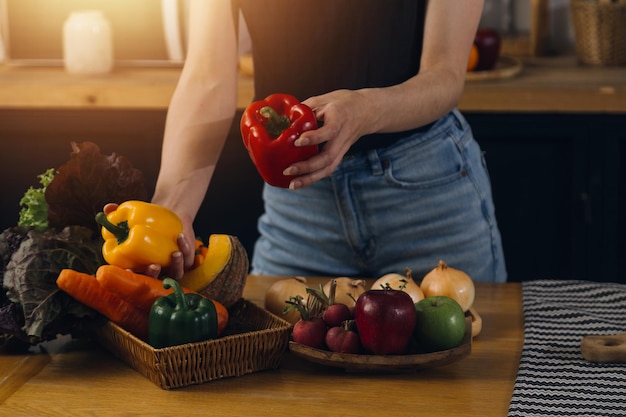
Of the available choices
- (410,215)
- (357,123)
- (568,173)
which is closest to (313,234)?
(410,215)

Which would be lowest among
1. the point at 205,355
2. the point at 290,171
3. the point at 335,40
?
the point at 205,355

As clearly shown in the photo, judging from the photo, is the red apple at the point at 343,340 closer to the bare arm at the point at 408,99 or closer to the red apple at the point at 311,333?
the red apple at the point at 311,333

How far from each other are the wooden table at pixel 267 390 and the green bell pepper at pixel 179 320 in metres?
0.06

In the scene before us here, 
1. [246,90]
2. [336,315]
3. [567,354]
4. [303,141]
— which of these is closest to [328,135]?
[303,141]

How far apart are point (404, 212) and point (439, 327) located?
0.56 meters

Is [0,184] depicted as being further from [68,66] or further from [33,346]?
[33,346]

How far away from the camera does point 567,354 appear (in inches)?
54.7

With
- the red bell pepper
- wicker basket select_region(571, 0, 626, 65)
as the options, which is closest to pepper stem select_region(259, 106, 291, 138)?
the red bell pepper

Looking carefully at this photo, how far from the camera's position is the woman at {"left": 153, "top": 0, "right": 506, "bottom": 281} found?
177cm

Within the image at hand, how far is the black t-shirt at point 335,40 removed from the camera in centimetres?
179

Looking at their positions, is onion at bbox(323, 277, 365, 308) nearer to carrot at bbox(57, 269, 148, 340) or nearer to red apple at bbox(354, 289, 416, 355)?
red apple at bbox(354, 289, 416, 355)

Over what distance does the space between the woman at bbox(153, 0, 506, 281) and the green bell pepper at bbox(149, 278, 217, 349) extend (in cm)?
43

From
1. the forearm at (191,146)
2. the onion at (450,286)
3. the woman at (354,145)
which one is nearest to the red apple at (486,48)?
the woman at (354,145)

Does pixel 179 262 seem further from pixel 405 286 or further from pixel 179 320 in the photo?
pixel 405 286
